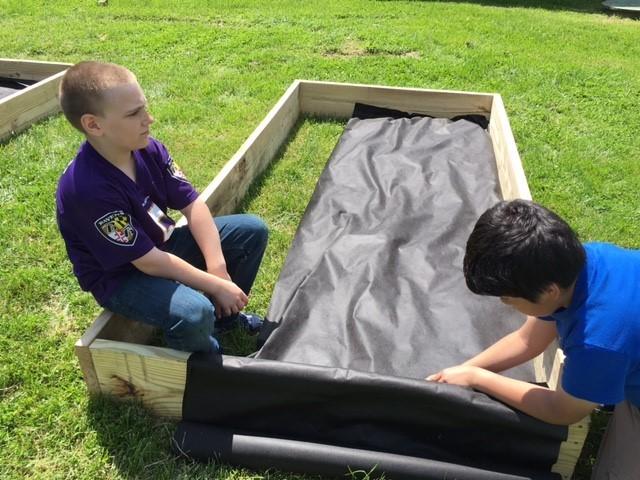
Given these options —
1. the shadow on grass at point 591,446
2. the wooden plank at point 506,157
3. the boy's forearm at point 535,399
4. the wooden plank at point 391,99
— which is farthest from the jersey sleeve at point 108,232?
the wooden plank at point 391,99

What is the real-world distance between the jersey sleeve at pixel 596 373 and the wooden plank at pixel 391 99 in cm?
345

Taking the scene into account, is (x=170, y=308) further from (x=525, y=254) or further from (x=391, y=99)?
(x=391, y=99)

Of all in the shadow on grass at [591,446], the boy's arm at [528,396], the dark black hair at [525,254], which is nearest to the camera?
the dark black hair at [525,254]

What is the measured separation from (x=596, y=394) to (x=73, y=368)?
193cm

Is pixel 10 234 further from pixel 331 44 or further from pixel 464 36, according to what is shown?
pixel 464 36

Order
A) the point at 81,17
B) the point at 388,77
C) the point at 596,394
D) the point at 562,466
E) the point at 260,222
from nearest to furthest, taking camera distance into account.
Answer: the point at 596,394 < the point at 562,466 < the point at 260,222 < the point at 388,77 < the point at 81,17

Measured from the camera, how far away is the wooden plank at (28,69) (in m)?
5.19

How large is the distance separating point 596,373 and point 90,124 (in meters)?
→ 1.74

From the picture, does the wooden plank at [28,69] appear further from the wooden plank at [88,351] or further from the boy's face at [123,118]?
the wooden plank at [88,351]

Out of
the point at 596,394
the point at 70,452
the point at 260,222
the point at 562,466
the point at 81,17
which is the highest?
the point at 596,394

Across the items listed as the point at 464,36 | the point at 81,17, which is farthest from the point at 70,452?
the point at 81,17

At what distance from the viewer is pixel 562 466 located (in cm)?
189

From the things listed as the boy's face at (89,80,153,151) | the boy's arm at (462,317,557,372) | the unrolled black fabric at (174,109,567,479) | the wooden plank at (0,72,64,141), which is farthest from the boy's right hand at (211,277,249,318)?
the wooden plank at (0,72,64,141)

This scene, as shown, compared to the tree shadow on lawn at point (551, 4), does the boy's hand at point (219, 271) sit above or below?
above
